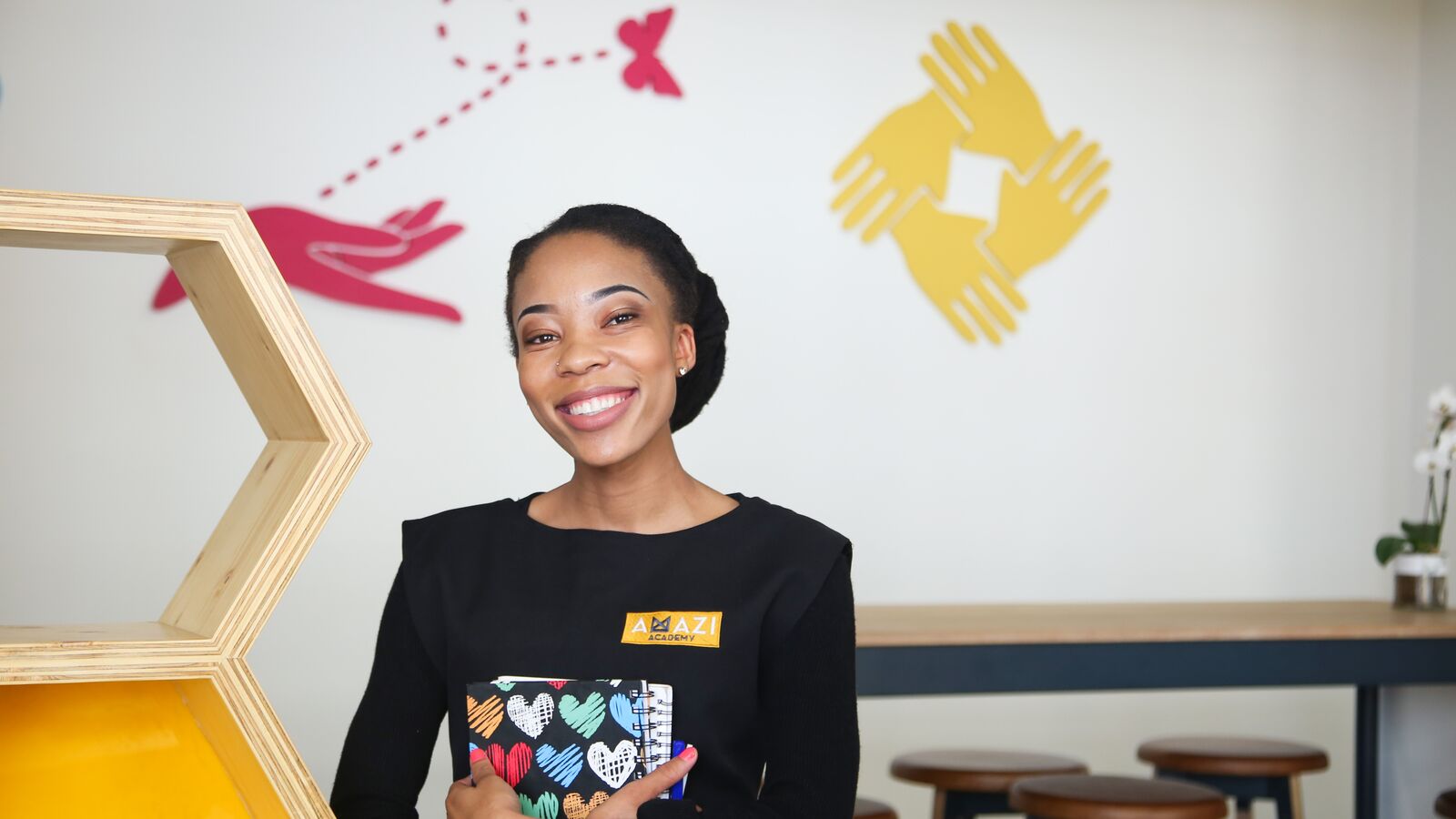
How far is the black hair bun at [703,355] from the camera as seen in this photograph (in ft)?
4.46

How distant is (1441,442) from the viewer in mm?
3098

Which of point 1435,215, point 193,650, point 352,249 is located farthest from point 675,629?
point 1435,215

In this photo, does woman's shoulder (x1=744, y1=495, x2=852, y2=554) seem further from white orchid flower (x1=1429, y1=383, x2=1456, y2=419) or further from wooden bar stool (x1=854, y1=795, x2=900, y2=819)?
white orchid flower (x1=1429, y1=383, x2=1456, y2=419)

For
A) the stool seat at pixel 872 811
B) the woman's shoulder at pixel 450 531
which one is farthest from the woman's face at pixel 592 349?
the stool seat at pixel 872 811

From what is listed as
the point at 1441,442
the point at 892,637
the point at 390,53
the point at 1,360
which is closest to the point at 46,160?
the point at 1,360

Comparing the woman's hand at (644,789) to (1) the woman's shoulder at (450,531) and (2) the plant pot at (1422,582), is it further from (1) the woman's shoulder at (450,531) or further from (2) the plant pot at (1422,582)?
(2) the plant pot at (1422,582)

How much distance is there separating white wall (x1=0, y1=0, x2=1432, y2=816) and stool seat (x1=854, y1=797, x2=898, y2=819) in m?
1.23

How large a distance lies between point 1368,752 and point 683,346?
94.6 inches

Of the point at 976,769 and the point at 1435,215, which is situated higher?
the point at 1435,215

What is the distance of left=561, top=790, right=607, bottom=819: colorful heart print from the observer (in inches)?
45.6

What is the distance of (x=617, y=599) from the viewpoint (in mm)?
1190

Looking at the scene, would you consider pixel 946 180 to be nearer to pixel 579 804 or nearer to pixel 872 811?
pixel 872 811

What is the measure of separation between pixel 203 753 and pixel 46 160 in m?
2.38

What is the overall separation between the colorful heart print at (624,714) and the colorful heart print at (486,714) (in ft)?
0.31
